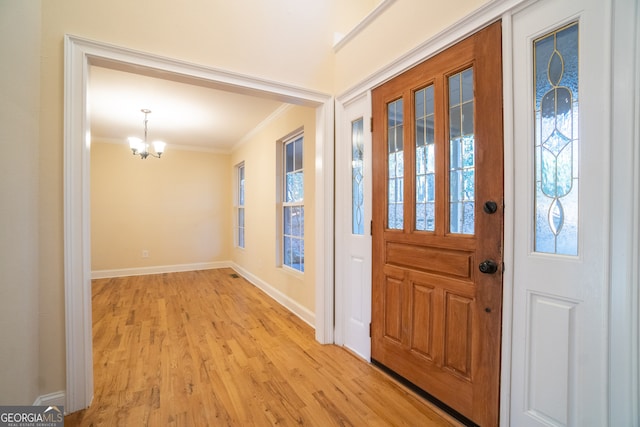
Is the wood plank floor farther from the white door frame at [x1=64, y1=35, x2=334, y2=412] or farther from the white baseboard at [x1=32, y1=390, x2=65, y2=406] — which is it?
the white door frame at [x1=64, y1=35, x2=334, y2=412]

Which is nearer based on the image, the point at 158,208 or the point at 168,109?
the point at 168,109

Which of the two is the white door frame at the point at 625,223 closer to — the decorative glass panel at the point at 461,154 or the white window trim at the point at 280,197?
the decorative glass panel at the point at 461,154

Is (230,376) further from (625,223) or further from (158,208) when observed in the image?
(158,208)

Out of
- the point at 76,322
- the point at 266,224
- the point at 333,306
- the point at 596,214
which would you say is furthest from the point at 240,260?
the point at 596,214

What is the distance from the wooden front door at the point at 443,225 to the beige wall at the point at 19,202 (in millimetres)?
2103

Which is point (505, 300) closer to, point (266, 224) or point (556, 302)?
point (556, 302)

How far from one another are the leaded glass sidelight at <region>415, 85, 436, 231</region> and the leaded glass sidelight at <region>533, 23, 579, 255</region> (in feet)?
1.83

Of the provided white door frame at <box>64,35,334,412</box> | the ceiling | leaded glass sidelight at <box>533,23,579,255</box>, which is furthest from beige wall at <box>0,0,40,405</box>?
leaded glass sidelight at <box>533,23,579,255</box>

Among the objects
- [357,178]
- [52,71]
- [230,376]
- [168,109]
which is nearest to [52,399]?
[230,376]

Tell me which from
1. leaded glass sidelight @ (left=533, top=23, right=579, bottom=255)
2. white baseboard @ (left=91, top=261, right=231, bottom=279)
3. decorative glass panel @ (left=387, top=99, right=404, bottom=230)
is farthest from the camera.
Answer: white baseboard @ (left=91, top=261, right=231, bottom=279)

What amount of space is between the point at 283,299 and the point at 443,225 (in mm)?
2621

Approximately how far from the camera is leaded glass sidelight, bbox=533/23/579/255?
1.19 m

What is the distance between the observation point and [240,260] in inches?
223

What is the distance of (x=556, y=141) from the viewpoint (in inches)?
48.9
